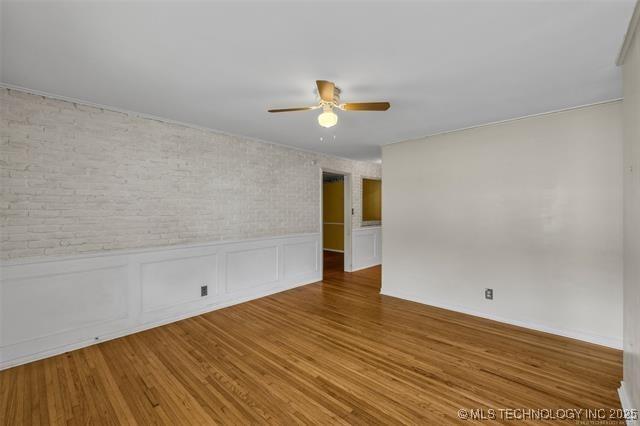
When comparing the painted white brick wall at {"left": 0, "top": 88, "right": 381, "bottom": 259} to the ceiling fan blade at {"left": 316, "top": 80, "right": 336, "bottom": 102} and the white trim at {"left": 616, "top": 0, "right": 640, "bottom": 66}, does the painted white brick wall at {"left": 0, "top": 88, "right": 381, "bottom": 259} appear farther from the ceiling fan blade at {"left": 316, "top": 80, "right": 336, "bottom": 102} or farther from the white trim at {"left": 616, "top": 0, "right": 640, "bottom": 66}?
the white trim at {"left": 616, "top": 0, "right": 640, "bottom": 66}

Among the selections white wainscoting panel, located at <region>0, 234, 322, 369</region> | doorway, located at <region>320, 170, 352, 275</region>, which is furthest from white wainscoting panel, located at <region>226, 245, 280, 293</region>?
doorway, located at <region>320, 170, 352, 275</region>

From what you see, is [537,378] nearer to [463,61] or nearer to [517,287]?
[517,287]

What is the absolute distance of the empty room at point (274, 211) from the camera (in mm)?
1825

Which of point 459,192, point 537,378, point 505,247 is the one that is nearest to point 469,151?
point 459,192

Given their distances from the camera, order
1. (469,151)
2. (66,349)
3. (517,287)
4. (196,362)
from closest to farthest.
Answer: (196,362), (66,349), (517,287), (469,151)

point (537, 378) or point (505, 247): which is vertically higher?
point (505, 247)

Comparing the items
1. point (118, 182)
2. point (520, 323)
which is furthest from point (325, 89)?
point (520, 323)

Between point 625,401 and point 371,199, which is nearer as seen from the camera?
point 625,401

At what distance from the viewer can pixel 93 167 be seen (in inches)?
118

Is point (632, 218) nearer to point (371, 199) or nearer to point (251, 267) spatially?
point (251, 267)

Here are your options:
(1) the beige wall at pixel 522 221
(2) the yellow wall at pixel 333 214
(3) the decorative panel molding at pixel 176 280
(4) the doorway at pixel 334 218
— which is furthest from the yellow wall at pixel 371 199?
(3) the decorative panel molding at pixel 176 280

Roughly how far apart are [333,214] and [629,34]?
7.45 metres

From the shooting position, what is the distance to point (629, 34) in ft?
5.76

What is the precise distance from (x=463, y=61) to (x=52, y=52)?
9.97ft
